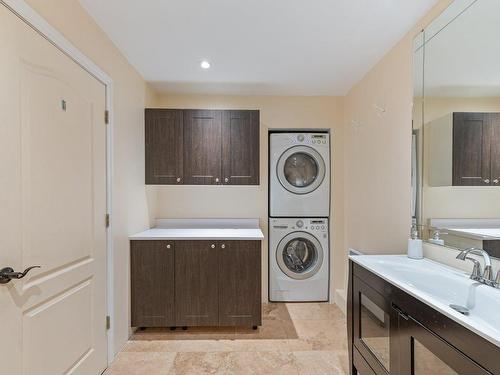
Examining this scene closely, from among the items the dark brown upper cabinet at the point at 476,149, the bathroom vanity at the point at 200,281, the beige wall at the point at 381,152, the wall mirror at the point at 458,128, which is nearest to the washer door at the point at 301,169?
the beige wall at the point at 381,152

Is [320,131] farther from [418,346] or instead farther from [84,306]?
[84,306]

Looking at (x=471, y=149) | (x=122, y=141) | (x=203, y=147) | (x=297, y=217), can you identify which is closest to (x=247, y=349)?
(x=297, y=217)

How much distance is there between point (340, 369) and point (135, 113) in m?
2.80

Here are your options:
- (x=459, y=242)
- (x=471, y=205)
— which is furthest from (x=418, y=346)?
(x=471, y=205)

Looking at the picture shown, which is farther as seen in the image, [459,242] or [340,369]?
[340,369]

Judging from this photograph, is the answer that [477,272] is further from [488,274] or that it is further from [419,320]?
[419,320]

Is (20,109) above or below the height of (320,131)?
below

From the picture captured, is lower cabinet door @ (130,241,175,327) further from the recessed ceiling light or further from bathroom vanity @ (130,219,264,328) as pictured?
the recessed ceiling light

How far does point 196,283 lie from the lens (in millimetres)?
2795

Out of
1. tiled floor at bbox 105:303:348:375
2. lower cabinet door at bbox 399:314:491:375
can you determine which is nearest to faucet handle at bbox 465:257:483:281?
lower cabinet door at bbox 399:314:491:375

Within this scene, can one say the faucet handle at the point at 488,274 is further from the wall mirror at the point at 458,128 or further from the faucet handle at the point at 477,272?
the wall mirror at the point at 458,128

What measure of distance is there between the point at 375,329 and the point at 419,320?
461mm

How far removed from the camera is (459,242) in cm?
168

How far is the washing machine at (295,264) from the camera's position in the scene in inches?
139
